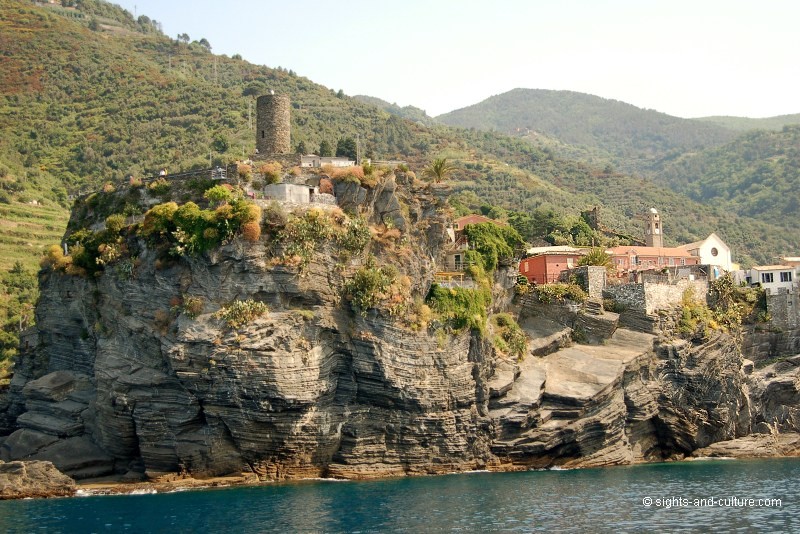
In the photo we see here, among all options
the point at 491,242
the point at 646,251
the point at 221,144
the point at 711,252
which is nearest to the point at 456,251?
the point at 491,242

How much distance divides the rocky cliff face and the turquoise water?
287 centimetres

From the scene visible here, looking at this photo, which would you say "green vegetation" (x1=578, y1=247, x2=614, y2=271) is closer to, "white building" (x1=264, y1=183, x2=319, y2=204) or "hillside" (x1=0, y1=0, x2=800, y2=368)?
"white building" (x1=264, y1=183, x2=319, y2=204)

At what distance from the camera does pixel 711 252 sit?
85062 mm

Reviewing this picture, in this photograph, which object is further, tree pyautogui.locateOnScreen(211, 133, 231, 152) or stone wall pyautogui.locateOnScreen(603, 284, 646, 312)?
tree pyautogui.locateOnScreen(211, 133, 231, 152)

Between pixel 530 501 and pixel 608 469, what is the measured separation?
1440 centimetres

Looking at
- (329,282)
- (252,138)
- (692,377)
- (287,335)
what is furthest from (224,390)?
(252,138)

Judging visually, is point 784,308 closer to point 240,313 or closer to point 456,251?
point 456,251

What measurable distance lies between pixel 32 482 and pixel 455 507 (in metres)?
22.7

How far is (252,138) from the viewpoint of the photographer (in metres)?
104

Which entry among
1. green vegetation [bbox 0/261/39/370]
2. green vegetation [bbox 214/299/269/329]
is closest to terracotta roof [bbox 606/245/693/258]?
green vegetation [bbox 214/299/269/329]

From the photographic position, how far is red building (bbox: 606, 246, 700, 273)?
78.2m

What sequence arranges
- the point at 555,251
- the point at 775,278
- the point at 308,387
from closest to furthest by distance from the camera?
the point at 308,387, the point at 555,251, the point at 775,278

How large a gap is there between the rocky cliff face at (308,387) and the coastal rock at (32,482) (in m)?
3.64

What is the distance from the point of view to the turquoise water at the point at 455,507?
38719 mm
